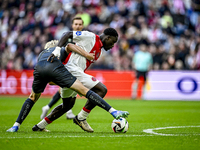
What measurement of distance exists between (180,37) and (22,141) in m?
15.0

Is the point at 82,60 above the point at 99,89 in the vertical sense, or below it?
above

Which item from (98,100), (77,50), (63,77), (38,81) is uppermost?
(77,50)

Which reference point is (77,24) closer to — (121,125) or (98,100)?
(98,100)

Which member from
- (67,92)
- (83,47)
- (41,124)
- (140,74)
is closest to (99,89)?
(67,92)

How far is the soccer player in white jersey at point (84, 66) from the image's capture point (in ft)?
19.1

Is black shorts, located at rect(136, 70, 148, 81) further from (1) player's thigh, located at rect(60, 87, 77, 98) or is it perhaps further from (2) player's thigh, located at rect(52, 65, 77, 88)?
(2) player's thigh, located at rect(52, 65, 77, 88)

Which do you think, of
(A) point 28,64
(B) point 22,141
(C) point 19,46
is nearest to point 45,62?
(B) point 22,141

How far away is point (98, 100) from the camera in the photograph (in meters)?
5.43

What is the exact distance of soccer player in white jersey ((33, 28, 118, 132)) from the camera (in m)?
5.83

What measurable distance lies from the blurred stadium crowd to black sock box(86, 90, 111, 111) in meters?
11.8

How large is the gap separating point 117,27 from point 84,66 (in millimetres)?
A: 13362

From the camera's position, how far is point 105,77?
16734 millimetres

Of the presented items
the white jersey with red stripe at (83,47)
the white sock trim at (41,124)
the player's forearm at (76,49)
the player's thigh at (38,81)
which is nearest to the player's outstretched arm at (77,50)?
the player's forearm at (76,49)

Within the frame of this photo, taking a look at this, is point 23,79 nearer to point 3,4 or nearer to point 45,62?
point 3,4
